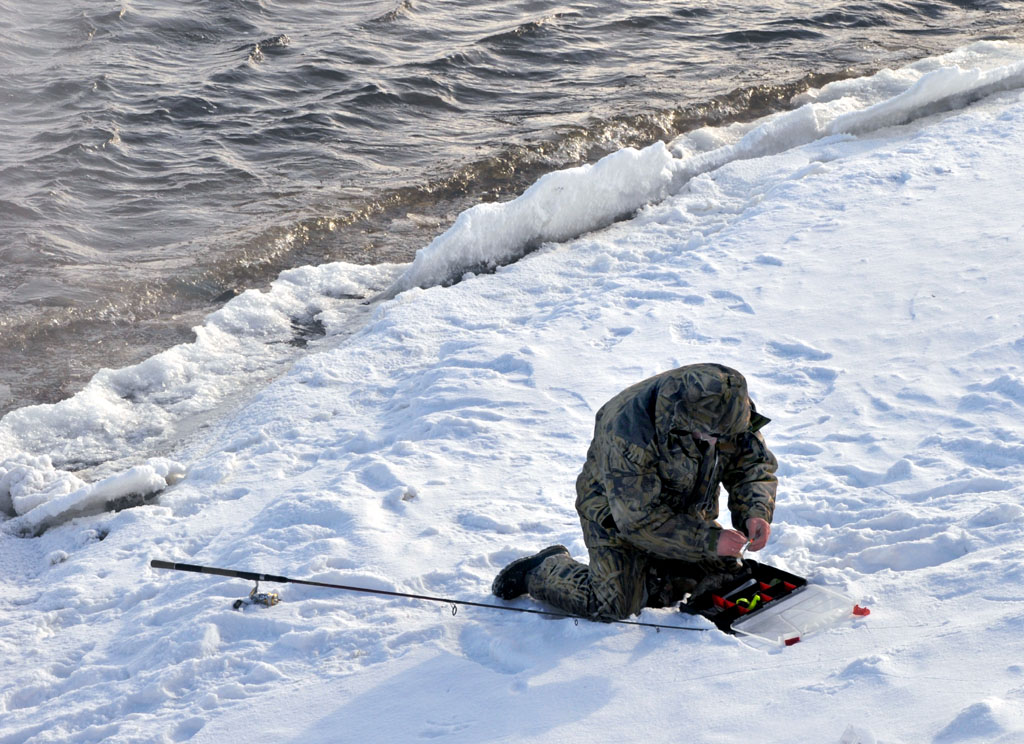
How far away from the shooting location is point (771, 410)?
6.57 metres

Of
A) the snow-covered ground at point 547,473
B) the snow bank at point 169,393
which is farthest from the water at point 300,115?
the snow-covered ground at point 547,473

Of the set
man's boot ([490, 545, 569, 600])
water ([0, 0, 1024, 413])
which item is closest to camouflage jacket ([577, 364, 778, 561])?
man's boot ([490, 545, 569, 600])

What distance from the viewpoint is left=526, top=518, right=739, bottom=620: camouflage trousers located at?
14.7 feet

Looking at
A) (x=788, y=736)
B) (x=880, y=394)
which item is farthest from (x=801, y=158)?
(x=788, y=736)

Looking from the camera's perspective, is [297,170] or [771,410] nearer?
[771,410]

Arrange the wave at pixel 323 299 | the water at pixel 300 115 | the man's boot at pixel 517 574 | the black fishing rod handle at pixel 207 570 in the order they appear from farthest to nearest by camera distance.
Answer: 1. the water at pixel 300 115
2. the wave at pixel 323 299
3. the man's boot at pixel 517 574
4. the black fishing rod handle at pixel 207 570

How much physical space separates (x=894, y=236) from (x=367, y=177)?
7.00m

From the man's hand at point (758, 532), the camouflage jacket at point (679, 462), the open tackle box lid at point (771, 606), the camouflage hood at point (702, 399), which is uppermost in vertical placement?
the camouflage hood at point (702, 399)

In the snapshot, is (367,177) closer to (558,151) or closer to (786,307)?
(558,151)

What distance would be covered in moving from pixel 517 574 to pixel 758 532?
1.21 m

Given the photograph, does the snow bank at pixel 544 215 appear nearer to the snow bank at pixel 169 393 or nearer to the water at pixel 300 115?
the snow bank at pixel 169 393

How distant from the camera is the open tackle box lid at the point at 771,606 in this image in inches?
168

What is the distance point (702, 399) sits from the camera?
158 inches

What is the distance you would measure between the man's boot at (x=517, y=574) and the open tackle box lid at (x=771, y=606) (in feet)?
2.25
